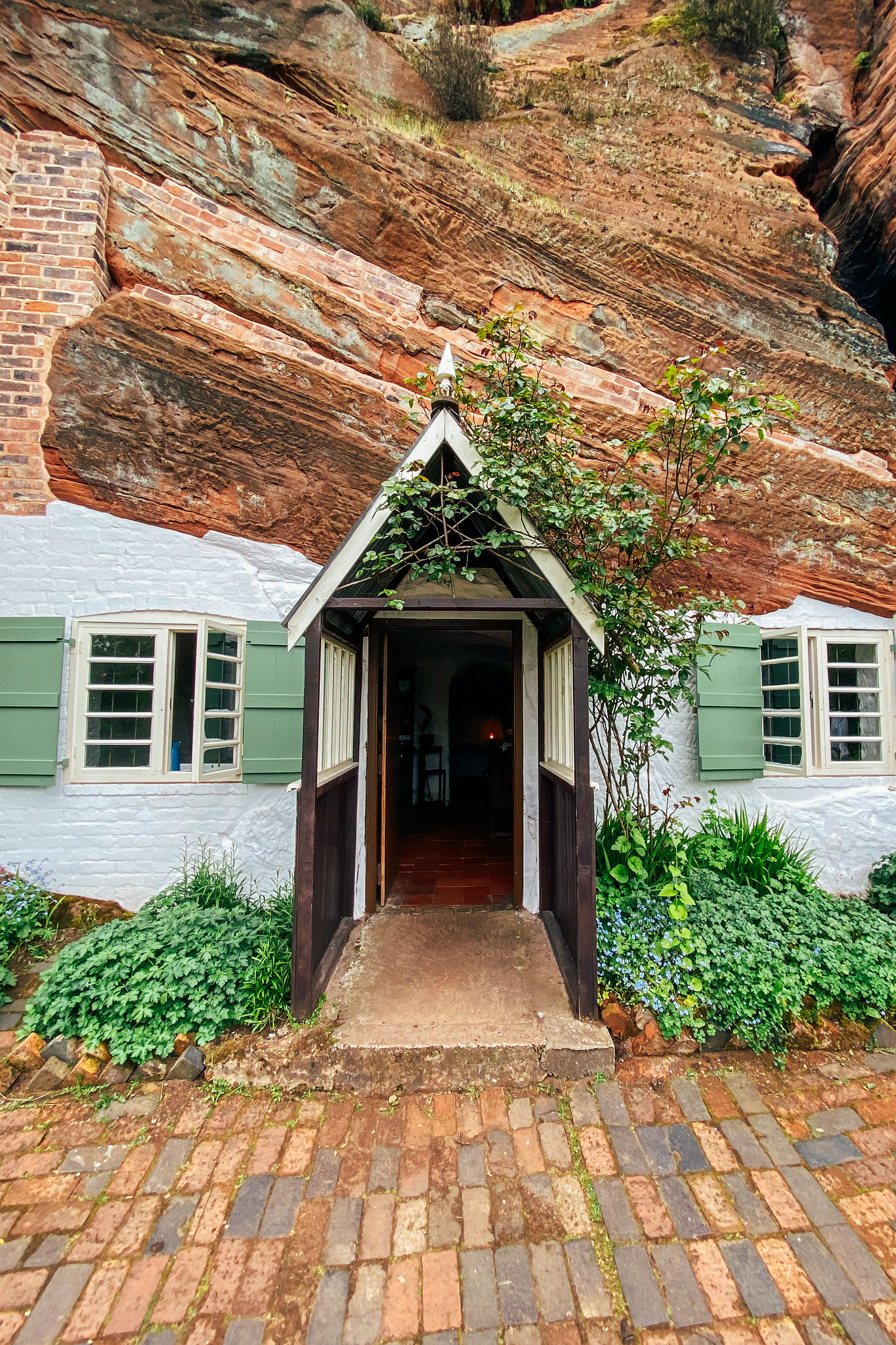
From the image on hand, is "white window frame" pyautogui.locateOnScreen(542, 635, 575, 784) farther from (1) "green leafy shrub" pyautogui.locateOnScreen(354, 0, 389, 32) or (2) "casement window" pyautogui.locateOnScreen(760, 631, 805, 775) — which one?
(1) "green leafy shrub" pyautogui.locateOnScreen(354, 0, 389, 32)

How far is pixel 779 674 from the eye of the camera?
5.28 m

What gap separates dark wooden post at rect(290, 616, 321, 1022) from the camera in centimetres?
310

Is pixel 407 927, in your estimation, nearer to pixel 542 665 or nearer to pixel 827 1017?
pixel 542 665

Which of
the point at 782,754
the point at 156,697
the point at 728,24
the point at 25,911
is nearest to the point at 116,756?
the point at 156,697

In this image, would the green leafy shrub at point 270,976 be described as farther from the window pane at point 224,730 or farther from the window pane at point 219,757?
the window pane at point 224,730

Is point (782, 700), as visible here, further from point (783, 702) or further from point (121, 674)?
point (121, 674)

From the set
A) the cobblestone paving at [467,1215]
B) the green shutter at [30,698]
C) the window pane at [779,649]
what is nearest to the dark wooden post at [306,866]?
the cobblestone paving at [467,1215]

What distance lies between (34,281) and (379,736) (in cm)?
473

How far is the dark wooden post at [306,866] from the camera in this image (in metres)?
3.10

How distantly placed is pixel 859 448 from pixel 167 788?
7.25m

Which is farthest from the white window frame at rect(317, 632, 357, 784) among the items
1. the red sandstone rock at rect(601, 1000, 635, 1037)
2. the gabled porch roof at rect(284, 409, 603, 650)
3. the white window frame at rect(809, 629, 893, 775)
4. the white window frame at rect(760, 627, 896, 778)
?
the white window frame at rect(809, 629, 893, 775)

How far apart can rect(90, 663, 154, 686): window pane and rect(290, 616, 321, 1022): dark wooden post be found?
7.23 ft

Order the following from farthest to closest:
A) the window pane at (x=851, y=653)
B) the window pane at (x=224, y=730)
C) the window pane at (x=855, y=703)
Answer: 1. the window pane at (x=851, y=653)
2. the window pane at (x=855, y=703)
3. the window pane at (x=224, y=730)

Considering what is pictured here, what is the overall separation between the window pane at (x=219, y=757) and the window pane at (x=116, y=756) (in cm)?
47
